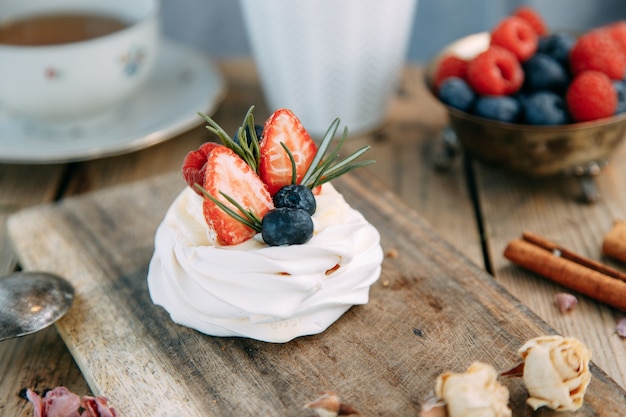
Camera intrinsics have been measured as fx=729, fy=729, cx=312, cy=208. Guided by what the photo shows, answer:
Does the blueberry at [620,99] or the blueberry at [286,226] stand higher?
the blueberry at [620,99]

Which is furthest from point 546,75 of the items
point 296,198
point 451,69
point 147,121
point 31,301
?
point 31,301

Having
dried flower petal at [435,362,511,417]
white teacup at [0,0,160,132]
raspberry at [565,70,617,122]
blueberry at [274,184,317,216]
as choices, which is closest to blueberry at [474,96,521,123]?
raspberry at [565,70,617,122]

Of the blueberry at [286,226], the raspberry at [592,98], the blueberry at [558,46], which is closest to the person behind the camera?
the blueberry at [286,226]

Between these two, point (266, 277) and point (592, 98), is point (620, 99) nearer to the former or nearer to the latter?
point (592, 98)

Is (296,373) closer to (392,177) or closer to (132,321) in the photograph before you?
(132,321)

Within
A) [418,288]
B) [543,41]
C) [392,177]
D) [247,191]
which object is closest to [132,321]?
[247,191]

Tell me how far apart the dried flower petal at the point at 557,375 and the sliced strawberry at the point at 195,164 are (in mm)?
536

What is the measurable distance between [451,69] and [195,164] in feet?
2.28

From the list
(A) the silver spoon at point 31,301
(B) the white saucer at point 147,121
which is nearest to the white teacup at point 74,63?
(B) the white saucer at point 147,121

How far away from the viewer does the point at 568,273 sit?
1.21 metres

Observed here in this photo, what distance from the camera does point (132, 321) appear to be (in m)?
1.12

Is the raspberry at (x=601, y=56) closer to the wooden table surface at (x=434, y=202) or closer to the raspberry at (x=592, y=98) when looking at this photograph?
the raspberry at (x=592, y=98)

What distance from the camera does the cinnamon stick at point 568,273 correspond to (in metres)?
1.16

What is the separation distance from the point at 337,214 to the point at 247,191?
0.51 feet
